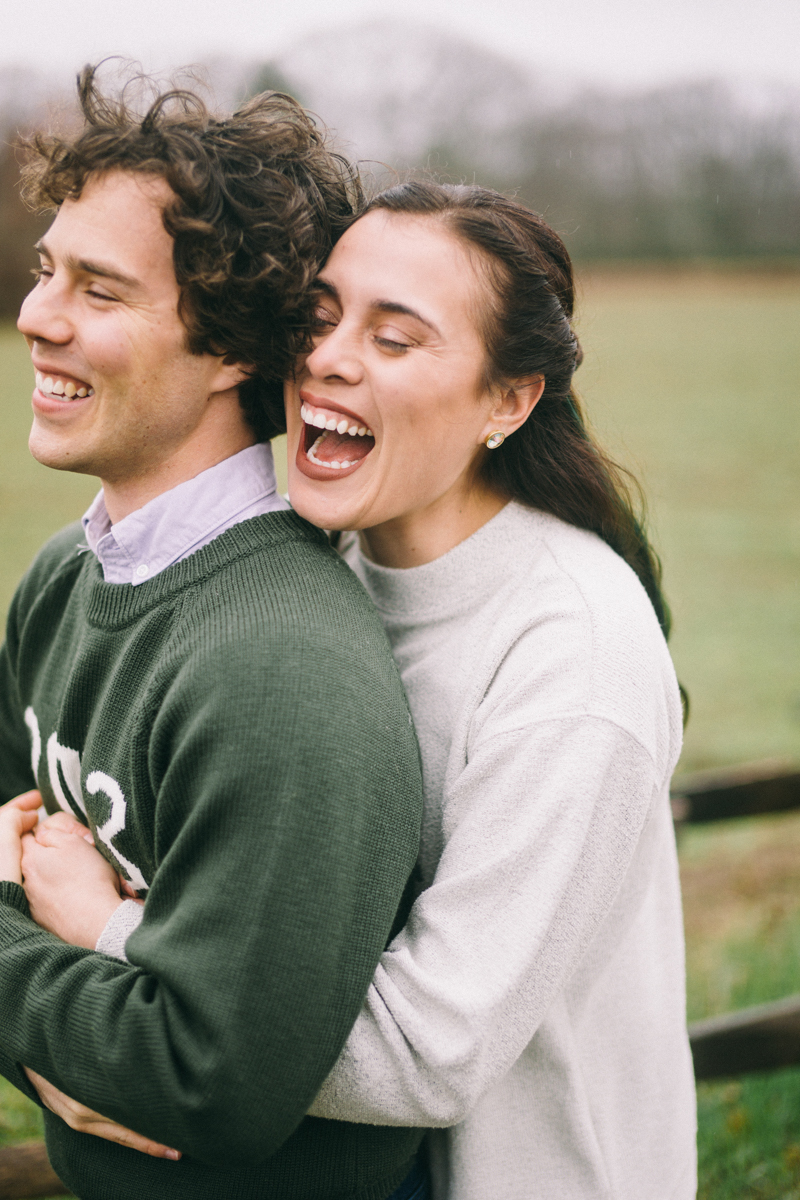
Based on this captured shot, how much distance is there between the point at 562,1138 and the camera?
1.77 metres

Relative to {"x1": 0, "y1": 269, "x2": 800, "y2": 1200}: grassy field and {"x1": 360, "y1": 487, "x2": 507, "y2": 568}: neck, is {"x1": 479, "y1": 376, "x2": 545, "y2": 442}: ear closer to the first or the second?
{"x1": 360, "y1": 487, "x2": 507, "y2": 568}: neck

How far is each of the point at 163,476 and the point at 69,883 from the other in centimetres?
74

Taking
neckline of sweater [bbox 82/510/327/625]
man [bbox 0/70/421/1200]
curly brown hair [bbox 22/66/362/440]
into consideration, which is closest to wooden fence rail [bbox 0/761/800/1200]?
man [bbox 0/70/421/1200]

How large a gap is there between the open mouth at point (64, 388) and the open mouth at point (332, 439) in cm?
40

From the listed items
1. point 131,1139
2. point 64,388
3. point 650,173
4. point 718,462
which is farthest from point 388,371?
point 650,173

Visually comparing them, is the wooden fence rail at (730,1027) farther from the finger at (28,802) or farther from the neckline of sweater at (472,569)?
the neckline of sweater at (472,569)

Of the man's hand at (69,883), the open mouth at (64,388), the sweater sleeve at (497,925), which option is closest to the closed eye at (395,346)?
the open mouth at (64,388)

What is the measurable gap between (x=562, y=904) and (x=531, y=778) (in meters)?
0.19

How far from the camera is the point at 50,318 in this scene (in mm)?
1734

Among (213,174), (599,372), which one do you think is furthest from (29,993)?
(599,372)

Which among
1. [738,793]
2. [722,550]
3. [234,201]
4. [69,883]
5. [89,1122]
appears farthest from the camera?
[722,550]

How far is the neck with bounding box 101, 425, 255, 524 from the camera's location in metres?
1.86

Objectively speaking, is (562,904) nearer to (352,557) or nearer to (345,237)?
(352,557)

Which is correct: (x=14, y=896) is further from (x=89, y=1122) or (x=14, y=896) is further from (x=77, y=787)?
(x=89, y=1122)
